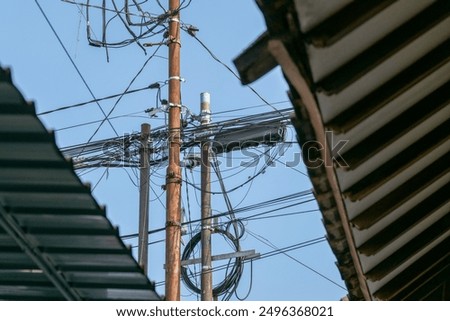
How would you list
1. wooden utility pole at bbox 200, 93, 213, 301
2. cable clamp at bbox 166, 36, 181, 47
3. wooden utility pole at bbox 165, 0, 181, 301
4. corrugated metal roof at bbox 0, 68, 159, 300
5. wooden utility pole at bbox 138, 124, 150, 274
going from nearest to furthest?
1. corrugated metal roof at bbox 0, 68, 159, 300
2. wooden utility pole at bbox 165, 0, 181, 301
3. cable clamp at bbox 166, 36, 181, 47
4. wooden utility pole at bbox 138, 124, 150, 274
5. wooden utility pole at bbox 200, 93, 213, 301

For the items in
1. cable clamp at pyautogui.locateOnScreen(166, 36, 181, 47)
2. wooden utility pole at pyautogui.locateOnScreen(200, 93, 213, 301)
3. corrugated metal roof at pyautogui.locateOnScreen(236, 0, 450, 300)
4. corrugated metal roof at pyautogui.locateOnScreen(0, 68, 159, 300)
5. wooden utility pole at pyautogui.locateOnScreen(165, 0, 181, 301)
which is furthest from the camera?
wooden utility pole at pyautogui.locateOnScreen(200, 93, 213, 301)

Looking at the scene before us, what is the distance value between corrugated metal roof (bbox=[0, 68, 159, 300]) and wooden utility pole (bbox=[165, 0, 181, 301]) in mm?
5374

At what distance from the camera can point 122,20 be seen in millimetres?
18156

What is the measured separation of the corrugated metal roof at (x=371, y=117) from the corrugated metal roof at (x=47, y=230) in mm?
2043

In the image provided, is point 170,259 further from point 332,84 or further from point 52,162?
point 332,84

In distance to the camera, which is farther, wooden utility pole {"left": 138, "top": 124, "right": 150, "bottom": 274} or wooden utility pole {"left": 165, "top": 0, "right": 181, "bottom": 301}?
wooden utility pole {"left": 138, "top": 124, "right": 150, "bottom": 274}

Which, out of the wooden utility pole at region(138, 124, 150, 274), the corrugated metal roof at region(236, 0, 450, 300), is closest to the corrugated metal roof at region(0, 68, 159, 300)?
the corrugated metal roof at region(236, 0, 450, 300)

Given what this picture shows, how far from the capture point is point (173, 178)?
49.8 feet

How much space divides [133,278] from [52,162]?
195cm

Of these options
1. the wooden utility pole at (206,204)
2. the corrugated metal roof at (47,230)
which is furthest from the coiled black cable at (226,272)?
the corrugated metal roof at (47,230)

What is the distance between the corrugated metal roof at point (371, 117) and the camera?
198 inches

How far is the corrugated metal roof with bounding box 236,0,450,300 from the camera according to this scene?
198 inches

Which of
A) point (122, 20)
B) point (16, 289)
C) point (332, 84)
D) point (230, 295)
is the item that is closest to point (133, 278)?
point (16, 289)

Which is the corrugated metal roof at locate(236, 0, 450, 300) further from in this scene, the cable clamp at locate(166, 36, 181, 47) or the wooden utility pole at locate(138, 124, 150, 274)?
the wooden utility pole at locate(138, 124, 150, 274)
